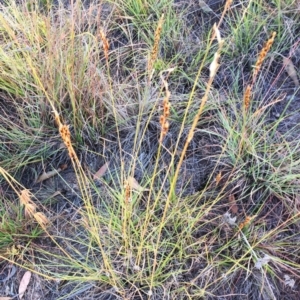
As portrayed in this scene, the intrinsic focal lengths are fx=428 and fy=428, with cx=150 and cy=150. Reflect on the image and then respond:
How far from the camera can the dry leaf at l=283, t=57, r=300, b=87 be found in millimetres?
1935

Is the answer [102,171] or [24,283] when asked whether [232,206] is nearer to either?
[102,171]

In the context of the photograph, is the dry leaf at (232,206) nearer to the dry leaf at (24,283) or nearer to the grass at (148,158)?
the grass at (148,158)

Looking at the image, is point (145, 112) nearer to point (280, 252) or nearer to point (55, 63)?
point (55, 63)

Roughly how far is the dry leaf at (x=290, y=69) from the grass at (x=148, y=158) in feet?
0.08

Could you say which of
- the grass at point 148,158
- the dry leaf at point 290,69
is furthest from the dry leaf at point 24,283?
the dry leaf at point 290,69

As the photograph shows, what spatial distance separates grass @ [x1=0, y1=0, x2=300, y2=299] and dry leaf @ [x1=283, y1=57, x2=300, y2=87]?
0.08 ft

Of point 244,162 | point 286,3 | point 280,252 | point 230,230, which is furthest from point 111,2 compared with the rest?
point 280,252

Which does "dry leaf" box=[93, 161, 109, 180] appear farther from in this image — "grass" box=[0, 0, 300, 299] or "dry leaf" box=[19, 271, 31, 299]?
"dry leaf" box=[19, 271, 31, 299]

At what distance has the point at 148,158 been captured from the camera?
178 centimetres

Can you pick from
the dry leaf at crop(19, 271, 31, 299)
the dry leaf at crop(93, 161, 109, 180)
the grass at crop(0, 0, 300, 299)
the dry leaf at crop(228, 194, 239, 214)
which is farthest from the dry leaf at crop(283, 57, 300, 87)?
the dry leaf at crop(19, 271, 31, 299)

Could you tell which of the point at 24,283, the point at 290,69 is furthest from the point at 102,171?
the point at 290,69

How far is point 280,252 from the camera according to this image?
156 cm

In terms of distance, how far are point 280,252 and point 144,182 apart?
0.58m

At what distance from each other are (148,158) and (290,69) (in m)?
0.78
